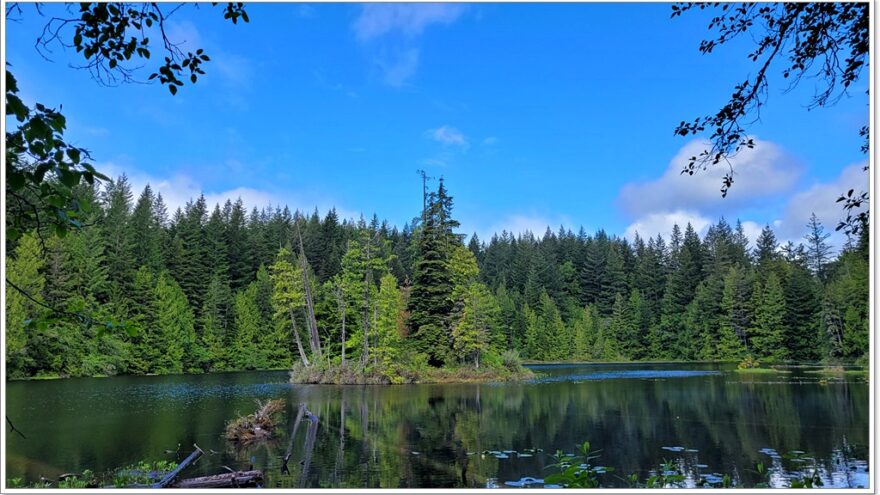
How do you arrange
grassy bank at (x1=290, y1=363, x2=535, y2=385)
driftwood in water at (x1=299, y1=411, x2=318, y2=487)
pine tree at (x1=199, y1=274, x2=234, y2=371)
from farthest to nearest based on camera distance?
pine tree at (x1=199, y1=274, x2=234, y2=371) < grassy bank at (x1=290, y1=363, x2=535, y2=385) < driftwood in water at (x1=299, y1=411, x2=318, y2=487)

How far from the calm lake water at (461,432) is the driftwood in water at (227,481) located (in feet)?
1.38

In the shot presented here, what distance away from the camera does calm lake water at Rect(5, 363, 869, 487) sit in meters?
9.23

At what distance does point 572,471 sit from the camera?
3.86 m

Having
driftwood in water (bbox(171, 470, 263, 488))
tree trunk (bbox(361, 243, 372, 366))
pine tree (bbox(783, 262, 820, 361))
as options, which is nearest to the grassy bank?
tree trunk (bbox(361, 243, 372, 366))

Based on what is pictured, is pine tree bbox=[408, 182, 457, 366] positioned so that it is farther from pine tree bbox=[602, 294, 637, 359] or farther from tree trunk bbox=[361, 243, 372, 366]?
pine tree bbox=[602, 294, 637, 359]

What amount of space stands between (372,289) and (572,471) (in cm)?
2633

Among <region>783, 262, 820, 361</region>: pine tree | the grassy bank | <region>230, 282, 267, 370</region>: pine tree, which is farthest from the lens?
<region>783, 262, 820, 361</region>: pine tree

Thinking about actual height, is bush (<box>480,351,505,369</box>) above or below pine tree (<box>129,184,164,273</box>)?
below

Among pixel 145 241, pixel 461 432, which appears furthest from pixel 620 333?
pixel 461 432

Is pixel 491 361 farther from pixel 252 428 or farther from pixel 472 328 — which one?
pixel 252 428

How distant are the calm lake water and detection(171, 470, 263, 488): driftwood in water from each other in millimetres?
422

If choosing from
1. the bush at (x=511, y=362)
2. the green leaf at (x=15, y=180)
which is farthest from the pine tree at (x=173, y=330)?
the green leaf at (x=15, y=180)

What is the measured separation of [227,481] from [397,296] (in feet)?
75.3

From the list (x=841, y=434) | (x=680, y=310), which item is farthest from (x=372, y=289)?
(x=680, y=310)
